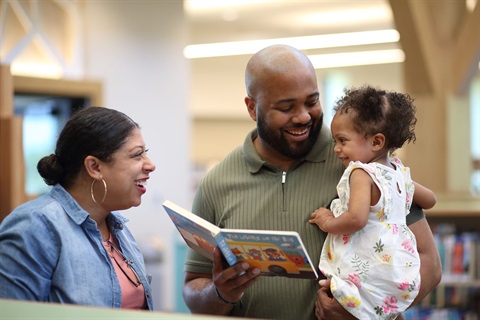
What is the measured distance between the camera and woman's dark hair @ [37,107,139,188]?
7.79 feet

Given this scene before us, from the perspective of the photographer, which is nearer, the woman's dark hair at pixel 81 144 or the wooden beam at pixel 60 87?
the woman's dark hair at pixel 81 144

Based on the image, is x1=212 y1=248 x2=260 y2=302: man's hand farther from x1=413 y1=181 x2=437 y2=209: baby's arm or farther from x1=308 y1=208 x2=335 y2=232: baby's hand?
x1=413 y1=181 x2=437 y2=209: baby's arm

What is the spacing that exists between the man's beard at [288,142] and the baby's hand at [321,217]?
8.1 inches

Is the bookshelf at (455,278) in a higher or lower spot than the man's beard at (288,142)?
lower

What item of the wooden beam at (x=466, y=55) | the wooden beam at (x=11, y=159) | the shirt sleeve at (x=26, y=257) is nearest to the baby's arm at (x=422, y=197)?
the shirt sleeve at (x=26, y=257)

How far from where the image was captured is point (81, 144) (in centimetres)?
238

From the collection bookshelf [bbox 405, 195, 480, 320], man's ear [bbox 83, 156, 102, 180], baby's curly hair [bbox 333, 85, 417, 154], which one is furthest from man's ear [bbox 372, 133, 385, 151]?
bookshelf [bbox 405, 195, 480, 320]

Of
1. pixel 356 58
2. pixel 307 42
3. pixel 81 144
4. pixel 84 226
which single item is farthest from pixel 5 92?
pixel 356 58

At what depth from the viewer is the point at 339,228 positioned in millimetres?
2271

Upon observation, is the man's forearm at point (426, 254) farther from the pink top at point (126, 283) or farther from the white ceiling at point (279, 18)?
the white ceiling at point (279, 18)

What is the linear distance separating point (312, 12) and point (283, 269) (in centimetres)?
883

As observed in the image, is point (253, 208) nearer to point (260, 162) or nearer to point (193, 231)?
point (260, 162)

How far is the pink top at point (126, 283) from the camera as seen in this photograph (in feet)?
7.77

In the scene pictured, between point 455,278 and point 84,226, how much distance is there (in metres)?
3.50
